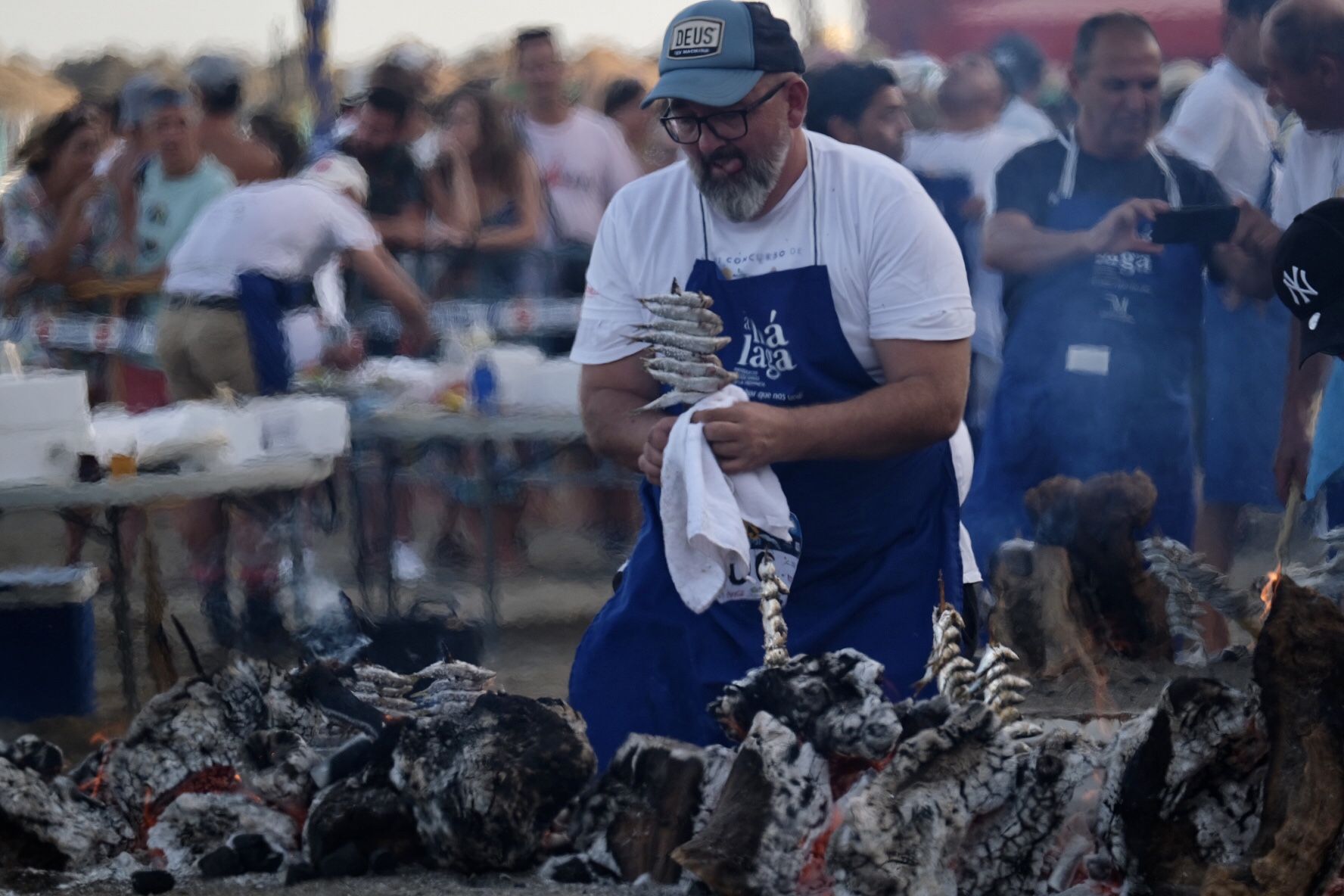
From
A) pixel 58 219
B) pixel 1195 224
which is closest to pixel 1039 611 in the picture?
pixel 1195 224

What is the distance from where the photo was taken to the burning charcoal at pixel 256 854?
143 inches

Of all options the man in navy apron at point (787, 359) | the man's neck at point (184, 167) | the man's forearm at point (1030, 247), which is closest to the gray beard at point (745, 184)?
the man in navy apron at point (787, 359)

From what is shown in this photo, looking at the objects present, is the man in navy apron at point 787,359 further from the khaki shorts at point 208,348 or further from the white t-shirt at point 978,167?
the khaki shorts at point 208,348

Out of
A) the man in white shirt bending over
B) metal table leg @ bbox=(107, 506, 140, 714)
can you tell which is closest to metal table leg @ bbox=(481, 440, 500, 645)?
metal table leg @ bbox=(107, 506, 140, 714)

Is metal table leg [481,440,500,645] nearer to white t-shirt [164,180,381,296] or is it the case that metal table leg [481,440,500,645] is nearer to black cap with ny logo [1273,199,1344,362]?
white t-shirt [164,180,381,296]

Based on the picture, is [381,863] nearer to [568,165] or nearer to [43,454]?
[43,454]

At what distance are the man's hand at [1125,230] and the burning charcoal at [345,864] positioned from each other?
10.9 feet

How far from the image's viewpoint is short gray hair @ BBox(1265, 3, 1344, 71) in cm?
514

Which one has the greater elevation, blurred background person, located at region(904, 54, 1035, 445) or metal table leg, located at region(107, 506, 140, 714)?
blurred background person, located at region(904, 54, 1035, 445)

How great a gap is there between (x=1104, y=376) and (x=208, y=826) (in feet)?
10.9

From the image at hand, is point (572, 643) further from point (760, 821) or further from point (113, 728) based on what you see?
point (760, 821)

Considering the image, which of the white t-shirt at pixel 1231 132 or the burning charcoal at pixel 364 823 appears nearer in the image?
the burning charcoal at pixel 364 823

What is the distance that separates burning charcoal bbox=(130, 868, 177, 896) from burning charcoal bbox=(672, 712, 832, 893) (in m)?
1.16

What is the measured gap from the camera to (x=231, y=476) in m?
5.34
